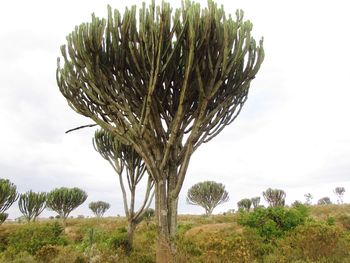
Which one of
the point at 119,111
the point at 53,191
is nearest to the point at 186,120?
the point at 119,111

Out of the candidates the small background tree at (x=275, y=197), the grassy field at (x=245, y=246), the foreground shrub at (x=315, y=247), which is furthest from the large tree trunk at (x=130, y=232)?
the small background tree at (x=275, y=197)

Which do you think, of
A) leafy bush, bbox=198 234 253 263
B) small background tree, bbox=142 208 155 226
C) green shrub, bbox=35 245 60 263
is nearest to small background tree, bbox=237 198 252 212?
small background tree, bbox=142 208 155 226

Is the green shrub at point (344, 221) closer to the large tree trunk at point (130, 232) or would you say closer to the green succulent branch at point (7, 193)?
the large tree trunk at point (130, 232)

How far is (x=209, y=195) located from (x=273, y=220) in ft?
55.0

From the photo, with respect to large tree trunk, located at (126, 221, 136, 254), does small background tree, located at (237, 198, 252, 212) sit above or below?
above

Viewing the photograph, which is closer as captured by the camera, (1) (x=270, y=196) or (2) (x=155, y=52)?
(2) (x=155, y=52)

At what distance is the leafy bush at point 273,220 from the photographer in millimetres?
10688

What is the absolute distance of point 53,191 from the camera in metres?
24.8

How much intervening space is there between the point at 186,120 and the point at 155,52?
1.63 m

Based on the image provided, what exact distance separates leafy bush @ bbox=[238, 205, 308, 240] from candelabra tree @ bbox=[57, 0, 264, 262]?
17.4 ft

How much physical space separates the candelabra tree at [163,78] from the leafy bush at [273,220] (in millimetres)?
5311

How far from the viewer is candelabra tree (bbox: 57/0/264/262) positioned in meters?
6.18

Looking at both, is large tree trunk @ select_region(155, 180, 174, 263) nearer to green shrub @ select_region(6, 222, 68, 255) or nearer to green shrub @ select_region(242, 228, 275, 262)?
green shrub @ select_region(242, 228, 275, 262)

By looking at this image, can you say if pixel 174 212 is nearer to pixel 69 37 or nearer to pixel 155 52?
pixel 155 52
